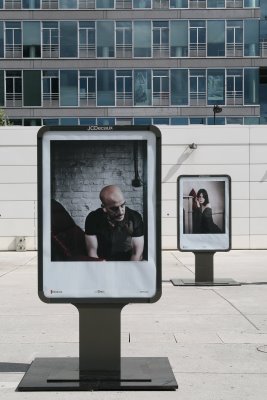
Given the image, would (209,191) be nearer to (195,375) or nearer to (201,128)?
(195,375)

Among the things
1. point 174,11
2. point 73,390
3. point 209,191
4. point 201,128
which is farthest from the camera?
point 174,11

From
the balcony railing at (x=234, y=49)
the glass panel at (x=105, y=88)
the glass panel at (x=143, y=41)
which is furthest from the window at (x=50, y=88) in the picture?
the balcony railing at (x=234, y=49)

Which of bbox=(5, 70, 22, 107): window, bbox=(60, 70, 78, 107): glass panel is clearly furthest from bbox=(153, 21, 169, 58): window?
bbox=(5, 70, 22, 107): window

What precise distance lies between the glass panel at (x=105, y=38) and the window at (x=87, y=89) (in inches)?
64.2

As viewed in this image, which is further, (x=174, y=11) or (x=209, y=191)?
→ (x=174, y=11)

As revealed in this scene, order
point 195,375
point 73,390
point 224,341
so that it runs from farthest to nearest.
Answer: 1. point 224,341
2. point 195,375
3. point 73,390

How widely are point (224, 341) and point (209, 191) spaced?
5.79 meters

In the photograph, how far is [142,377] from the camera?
5855mm

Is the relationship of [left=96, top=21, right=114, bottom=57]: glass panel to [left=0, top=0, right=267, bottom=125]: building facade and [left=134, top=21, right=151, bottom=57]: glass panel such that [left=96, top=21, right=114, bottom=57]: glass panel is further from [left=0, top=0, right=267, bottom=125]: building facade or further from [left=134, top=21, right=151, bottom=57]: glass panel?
[left=134, top=21, right=151, bottom=57]: glass panel

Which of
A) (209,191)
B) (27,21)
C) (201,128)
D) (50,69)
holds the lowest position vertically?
(209,191)

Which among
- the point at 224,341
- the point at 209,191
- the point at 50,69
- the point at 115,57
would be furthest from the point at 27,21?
the point at 224,341

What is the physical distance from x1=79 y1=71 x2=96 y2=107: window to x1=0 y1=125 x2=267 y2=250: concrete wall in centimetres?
2102

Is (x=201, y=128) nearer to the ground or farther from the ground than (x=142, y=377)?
farther from the ground

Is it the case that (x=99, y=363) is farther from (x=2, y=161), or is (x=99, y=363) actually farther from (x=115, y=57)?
(x=115, y=57)
